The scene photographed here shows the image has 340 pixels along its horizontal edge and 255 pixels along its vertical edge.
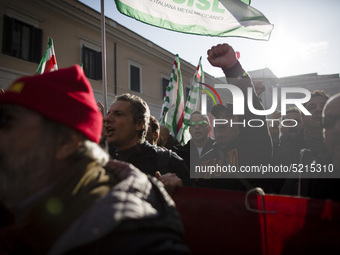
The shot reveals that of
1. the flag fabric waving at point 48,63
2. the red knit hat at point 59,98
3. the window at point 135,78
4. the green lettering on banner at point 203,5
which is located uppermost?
the window at point 135,78

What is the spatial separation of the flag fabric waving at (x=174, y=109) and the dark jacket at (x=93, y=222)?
14.7ft

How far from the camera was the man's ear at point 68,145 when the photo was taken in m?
1.09

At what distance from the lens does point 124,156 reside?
2.54 meters

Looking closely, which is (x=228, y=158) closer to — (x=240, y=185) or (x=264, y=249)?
(x=240, y=185)

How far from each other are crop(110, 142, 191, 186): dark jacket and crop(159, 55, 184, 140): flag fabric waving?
9.65 ft

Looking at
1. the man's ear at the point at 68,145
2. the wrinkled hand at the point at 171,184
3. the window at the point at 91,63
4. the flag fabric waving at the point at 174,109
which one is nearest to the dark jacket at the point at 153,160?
the wrinkled hand at the point at 171,184

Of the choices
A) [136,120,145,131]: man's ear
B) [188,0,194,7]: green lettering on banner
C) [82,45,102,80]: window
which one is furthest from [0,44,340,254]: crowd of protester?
[82,45,102,80]: window

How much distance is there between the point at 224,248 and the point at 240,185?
0.75 m

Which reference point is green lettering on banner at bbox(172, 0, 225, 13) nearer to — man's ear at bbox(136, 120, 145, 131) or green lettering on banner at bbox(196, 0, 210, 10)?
green lettering on banner at bbox(196, 0, 210, 10)

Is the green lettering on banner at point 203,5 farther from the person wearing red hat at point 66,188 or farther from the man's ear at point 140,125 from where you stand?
the person wearing red hat at point 66,188

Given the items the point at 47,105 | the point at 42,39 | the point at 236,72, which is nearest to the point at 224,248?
the point at 47,105

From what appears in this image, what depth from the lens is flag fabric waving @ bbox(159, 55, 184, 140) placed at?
5.64m

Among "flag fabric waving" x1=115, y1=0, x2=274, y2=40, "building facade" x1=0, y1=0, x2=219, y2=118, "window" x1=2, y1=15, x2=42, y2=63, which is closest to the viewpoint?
"flag fabric waving" x1=115, y1=0, x2=274, y2=40

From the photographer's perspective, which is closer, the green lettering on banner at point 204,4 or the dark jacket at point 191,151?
the dark jacket at point 191,151
